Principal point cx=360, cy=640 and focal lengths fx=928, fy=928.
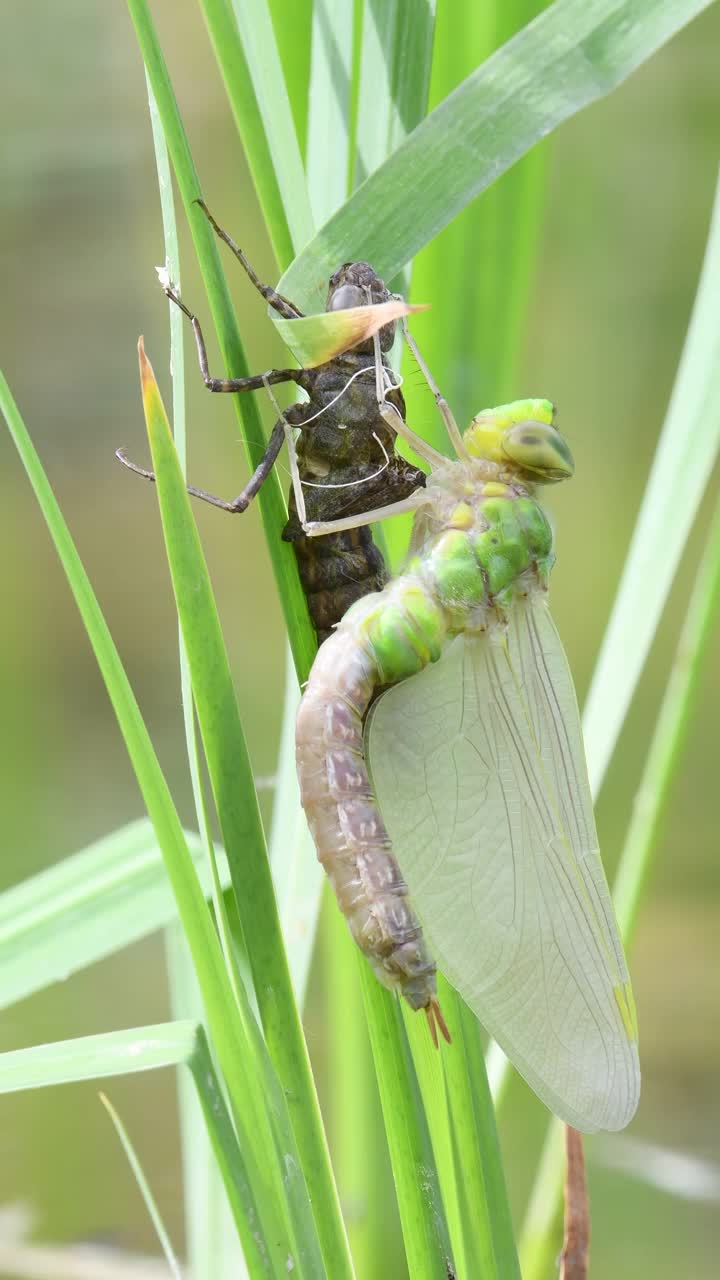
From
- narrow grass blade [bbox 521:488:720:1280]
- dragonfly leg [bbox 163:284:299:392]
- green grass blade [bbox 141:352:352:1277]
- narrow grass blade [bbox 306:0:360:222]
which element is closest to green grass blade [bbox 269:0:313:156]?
narrow grass blade [bbox 306:0:360:222]

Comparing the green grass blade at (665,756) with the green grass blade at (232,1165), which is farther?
the green grass blade at (665,756)

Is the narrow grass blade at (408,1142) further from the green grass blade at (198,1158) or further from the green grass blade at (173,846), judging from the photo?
the green grass blade at (198,1158)

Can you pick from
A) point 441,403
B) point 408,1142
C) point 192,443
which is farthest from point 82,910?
point 192,443

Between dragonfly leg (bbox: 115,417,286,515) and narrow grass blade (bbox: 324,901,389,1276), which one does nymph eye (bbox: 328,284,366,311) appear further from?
narrow grass blade (bbox: 324,901,389,1276)

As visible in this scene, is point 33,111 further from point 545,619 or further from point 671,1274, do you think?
point 671,1274

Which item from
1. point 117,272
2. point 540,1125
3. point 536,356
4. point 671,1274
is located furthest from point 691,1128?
point 117,272

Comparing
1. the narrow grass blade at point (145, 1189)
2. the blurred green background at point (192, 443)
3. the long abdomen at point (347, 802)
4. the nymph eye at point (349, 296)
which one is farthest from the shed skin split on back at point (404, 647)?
the blurred green background at point (192, 443)
